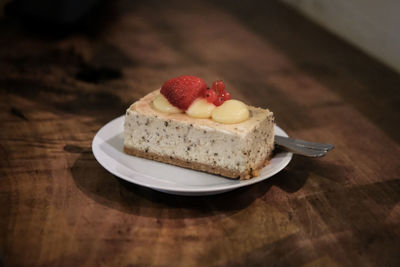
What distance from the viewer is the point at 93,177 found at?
1.47 metres

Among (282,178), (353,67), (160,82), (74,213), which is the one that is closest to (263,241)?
(282,178)

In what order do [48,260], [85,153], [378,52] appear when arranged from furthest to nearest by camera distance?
[378,52] → [85,153] → [48,260]

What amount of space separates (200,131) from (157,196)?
0.21 meters

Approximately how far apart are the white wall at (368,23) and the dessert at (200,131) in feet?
3.90

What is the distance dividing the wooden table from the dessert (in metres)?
0.10

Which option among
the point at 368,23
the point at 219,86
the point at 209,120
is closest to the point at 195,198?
the point at 209,120

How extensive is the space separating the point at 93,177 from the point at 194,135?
1.06ft

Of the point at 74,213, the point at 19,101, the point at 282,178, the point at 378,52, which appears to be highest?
the point at 378,52

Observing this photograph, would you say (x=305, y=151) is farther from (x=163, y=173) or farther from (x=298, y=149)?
(x=163, y=173)

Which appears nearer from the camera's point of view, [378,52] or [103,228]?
[103,228]

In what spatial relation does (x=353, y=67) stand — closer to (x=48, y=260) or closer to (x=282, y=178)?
(x=282, y=178)

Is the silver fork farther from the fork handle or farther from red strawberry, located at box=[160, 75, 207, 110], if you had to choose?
red strawberry, located at box=[160, 75, 207, 110]

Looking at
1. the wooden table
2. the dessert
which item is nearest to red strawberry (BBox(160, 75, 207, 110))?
the dessert

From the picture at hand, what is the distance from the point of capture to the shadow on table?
1331mm
